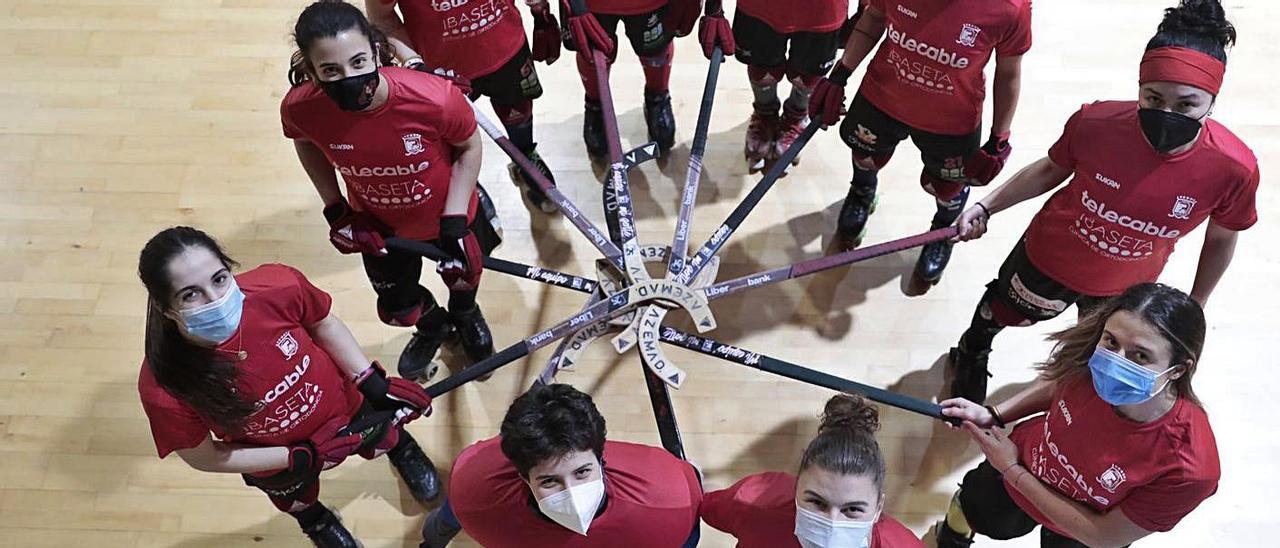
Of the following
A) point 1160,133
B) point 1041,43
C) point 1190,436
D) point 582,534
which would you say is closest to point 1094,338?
point 1190,436

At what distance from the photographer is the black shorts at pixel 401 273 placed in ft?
9.60

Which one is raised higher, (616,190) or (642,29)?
(642,29)

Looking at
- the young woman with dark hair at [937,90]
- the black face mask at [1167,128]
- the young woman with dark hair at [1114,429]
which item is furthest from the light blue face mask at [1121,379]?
the young woman with dark hair at [937,90]

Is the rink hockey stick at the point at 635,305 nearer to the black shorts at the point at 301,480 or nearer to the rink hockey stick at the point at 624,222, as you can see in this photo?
the rink hockey stick at the point at 624,222

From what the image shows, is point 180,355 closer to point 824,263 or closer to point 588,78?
point 824,263

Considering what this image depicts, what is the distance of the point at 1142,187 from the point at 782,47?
1.28m

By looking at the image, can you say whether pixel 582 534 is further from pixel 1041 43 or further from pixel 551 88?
pixel 1041 43

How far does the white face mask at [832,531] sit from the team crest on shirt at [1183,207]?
1.06 meters

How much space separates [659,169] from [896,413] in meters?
1.22

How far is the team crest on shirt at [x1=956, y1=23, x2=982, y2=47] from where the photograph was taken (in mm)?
2613

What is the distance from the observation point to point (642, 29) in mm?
3305

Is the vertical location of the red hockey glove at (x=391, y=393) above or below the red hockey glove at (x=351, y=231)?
below

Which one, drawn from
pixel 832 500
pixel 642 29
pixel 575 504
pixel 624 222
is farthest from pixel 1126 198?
pixel 642 29

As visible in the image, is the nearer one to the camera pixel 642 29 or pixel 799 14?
pixel 799 14
